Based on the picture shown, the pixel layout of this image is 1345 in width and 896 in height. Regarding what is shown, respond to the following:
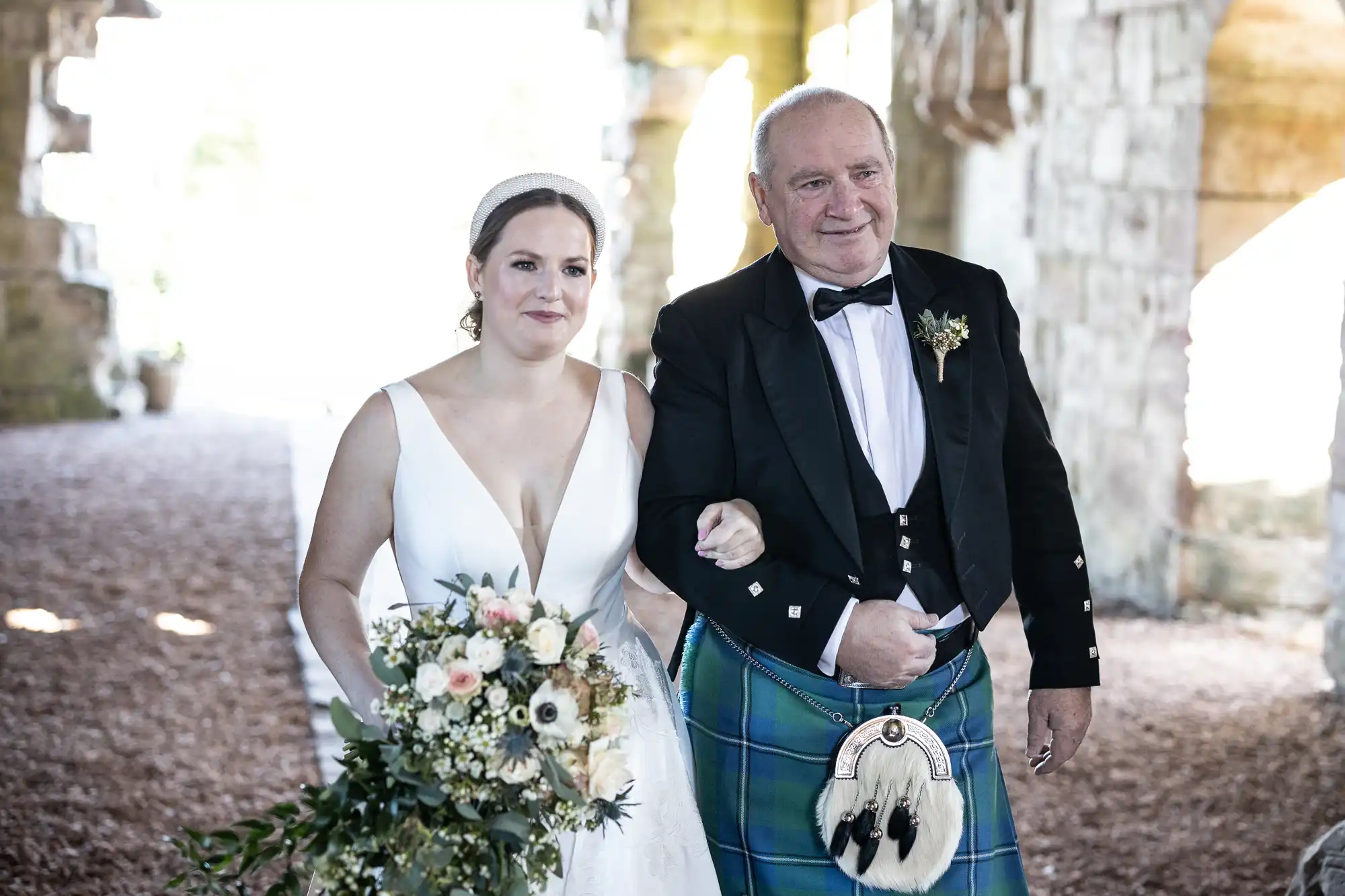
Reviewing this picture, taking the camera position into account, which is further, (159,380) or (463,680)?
(159,380)

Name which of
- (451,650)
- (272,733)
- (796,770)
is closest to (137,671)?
(272,733)

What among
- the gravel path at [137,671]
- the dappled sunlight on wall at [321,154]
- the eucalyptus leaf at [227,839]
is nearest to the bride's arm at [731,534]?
the eucalyptus leaf at [227,839]

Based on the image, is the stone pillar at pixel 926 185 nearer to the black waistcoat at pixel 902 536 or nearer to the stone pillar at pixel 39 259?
the stone pillar at pixel 39 259

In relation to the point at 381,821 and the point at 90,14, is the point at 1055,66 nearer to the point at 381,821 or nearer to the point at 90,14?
the point at 381,821

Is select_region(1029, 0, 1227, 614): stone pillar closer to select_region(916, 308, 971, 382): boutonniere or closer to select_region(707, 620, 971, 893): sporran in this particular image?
select_region(916, 308, 971, 382): boutonniere

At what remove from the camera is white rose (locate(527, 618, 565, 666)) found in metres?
2.01

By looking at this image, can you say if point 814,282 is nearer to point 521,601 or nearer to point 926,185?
point 521,601

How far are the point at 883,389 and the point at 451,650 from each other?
916mm

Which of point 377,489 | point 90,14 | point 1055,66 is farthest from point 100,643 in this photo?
point 90,14

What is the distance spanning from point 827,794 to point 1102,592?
4.87 meters

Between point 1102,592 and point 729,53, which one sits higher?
point 729,53

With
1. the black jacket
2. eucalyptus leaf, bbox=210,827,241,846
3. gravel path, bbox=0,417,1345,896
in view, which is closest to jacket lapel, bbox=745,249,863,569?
the black jacket

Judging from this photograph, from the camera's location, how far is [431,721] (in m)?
1.97

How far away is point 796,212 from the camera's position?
249 cm
